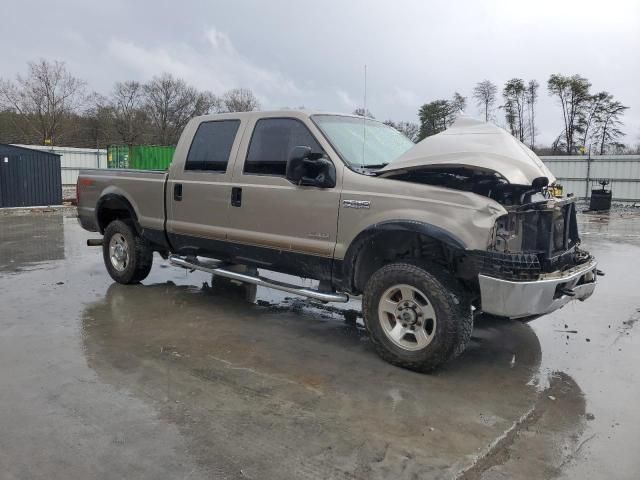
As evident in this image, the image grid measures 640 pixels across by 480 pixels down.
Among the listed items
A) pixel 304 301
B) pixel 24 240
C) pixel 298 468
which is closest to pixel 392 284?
pixel 298 468

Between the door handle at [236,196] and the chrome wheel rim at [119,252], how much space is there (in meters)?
2.18

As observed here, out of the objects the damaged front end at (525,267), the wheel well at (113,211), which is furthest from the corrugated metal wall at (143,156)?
the damaged front end at (525,267)

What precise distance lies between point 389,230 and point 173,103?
61.0m

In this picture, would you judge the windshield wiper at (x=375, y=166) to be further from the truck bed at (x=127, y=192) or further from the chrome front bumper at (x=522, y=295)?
the truck bed at (x=127, y=192)

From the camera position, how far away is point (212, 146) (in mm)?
6051

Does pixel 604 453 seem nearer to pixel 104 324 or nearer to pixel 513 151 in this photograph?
pixel 513 151

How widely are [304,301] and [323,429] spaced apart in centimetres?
331

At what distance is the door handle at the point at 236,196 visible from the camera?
5.56 metres

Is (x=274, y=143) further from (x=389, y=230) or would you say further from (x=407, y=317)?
(x=407, y=317)

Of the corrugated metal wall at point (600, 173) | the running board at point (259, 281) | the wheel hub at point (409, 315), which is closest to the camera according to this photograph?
the wheel hub at point (409, 315)

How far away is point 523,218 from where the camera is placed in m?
4.13

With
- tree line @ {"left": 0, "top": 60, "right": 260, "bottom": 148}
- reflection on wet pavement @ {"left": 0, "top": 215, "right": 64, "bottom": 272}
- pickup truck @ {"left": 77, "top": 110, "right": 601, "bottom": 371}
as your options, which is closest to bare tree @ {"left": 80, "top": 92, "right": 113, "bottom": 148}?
tree line @ {"left": 0, "top": 60, "right": 260, "bottom": 148}

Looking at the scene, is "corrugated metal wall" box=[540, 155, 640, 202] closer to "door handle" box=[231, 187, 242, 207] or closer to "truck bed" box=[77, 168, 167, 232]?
"truck bed" box=[77, 168, 167, 232]

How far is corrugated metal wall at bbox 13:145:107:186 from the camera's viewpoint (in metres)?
28.4
